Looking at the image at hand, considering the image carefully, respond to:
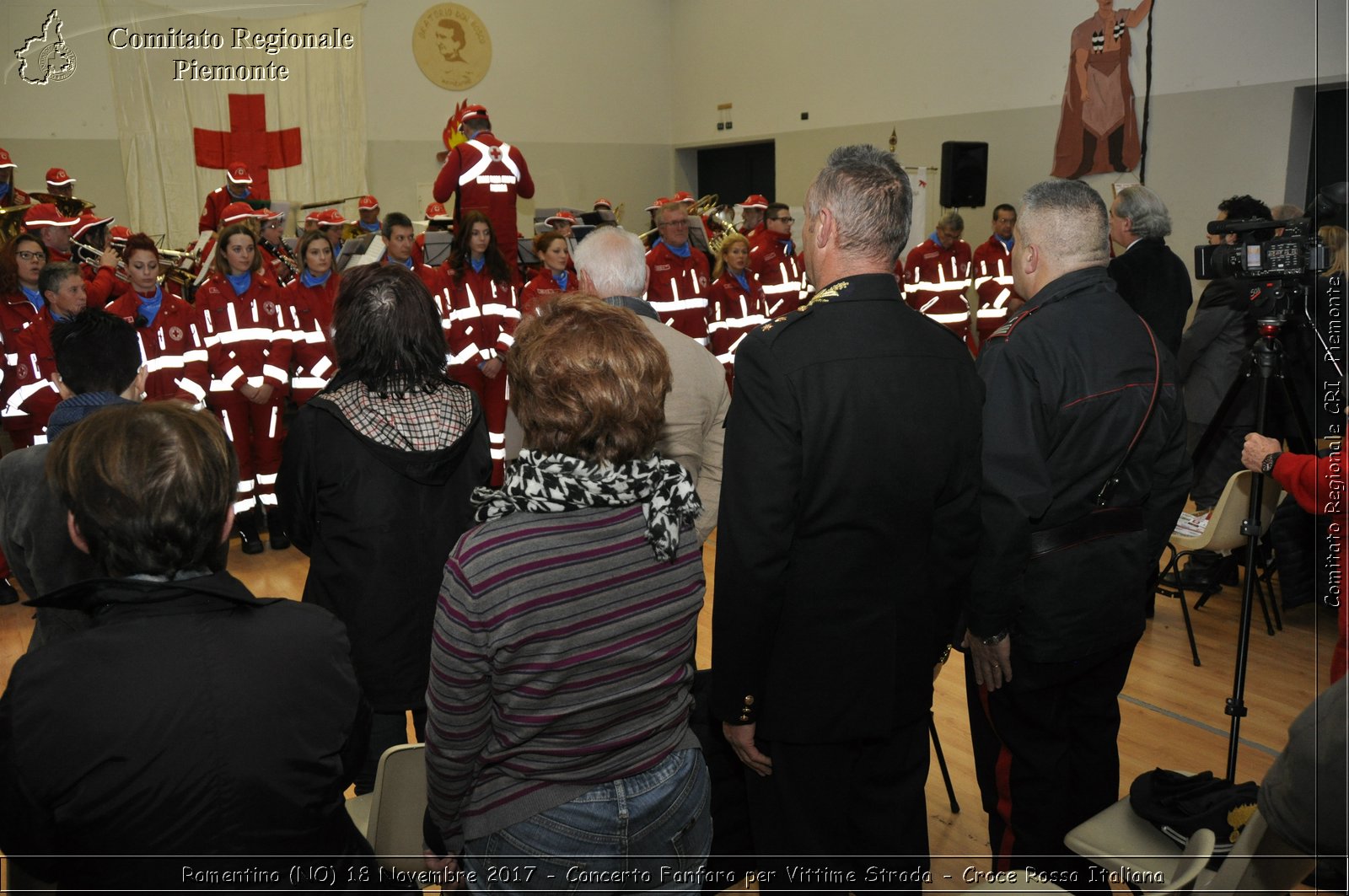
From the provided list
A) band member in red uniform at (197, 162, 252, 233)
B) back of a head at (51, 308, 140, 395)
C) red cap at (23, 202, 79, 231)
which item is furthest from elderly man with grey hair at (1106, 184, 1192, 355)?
band member in red uniform at (197, 162, 252, 233)

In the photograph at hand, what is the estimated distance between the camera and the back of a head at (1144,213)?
169 inches

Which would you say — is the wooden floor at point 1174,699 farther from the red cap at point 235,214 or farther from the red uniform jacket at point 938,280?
the red uniform jacket at point 938,280

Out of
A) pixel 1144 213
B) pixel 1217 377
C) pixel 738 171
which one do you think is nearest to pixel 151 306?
pixel 1144 213

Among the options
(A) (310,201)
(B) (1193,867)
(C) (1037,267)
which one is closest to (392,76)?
(A) (310,201)

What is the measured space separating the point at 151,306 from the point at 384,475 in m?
3.85

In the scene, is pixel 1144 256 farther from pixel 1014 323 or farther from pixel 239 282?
pixel 239 282

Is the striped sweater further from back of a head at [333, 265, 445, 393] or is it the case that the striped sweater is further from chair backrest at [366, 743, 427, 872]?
back of a head at [333, 265, 445, 393]

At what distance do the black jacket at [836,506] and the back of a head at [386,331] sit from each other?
2.91 feet

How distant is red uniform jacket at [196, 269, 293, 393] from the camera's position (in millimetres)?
5312

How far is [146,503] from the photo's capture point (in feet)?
4.07

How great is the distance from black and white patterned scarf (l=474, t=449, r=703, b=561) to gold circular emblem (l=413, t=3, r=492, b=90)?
492 inches

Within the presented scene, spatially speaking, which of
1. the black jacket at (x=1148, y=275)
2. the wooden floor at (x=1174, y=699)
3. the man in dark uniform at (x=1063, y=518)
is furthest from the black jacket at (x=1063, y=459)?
the black jacket at (x=1148, y=275)

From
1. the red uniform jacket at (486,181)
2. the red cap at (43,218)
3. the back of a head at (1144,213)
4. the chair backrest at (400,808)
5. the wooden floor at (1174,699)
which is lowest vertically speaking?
the wooden floor at (1174,699)

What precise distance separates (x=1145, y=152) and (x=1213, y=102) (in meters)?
0.70
